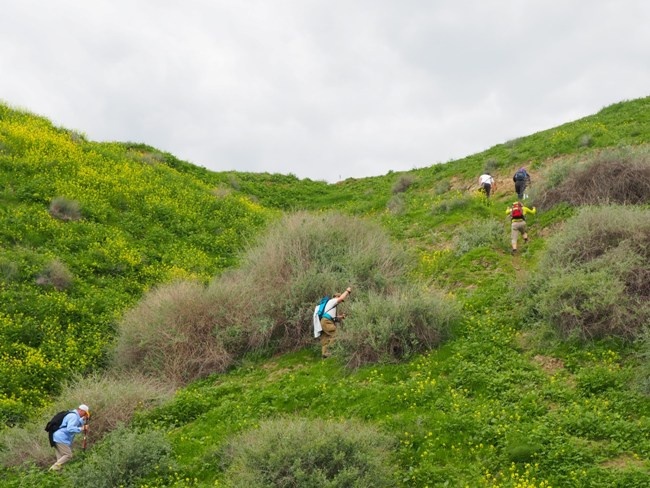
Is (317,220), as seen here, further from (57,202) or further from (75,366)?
(57,202)

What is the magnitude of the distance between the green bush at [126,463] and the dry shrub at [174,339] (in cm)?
308

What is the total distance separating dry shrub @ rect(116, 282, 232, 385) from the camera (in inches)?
473

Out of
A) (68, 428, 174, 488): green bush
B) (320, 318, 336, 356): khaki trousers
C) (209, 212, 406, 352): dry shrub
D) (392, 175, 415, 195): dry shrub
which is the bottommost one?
(68, 428, 174, 488): green bush

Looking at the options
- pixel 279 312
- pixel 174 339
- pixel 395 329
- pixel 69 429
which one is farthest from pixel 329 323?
pixel 69 429

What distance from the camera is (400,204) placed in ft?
74.4

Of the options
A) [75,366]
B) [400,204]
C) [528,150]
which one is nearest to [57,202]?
[75,366]

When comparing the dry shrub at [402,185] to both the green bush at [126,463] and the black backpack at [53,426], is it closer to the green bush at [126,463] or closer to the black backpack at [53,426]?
the green bush at [126,463]

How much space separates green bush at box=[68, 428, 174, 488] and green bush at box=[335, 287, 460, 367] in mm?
3720

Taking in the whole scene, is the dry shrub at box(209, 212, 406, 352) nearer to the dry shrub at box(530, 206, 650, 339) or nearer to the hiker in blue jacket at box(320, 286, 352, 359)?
the hiker in blue jacket at box(320, 286, 352, 359)

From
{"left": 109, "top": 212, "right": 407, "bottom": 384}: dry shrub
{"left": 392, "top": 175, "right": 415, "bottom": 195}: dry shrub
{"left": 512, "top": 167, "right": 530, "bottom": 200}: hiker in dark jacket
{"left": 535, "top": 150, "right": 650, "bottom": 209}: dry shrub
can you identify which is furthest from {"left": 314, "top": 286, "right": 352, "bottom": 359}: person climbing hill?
{"left": 392, "top": 175, "right": 415, "bottom": 195}: dry shrub

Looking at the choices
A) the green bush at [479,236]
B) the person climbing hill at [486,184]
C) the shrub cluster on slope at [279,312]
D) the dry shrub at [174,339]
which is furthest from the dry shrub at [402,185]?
the dry shrub at [174,339]

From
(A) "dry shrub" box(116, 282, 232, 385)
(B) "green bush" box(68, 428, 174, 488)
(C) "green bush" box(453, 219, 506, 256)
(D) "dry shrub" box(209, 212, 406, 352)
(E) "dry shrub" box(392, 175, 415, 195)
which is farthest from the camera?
(E) "dry shrub" box(392, 175, 415, 195)

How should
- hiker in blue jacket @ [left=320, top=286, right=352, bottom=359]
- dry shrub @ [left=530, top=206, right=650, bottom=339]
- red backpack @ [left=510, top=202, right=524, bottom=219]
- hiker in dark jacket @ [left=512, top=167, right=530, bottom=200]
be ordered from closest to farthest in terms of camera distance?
dry shrub @ [left=530, top=206, right=650, bottom=339]
hiker in blue jacket @ [left=320, top=286, right=352, bottom=359]
red backpack @ [left=510, top=202, right=524, bottom=219]
hiker in dark jacket @ [left=512, top=167, right=530, bottom=200]

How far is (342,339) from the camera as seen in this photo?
1088cm
